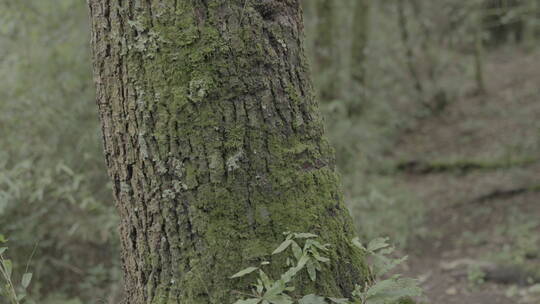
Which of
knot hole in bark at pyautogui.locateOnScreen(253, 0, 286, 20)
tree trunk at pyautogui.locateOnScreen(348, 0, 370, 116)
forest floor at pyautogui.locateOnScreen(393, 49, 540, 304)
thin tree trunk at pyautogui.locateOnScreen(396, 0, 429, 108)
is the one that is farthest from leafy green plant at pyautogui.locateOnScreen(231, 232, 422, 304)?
thin tree trunk at pyautogui.locateOnScreen(396, 0, 429, 108)

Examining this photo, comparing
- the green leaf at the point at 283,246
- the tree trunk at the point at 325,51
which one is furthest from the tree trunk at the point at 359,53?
the green leaf at the point at 283,246

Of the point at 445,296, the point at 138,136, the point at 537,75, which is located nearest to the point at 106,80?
the point at 138,136

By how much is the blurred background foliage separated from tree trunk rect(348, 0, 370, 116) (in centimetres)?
3

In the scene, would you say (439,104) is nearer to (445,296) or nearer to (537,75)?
(537,75)

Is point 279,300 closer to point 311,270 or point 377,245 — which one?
point 311,270

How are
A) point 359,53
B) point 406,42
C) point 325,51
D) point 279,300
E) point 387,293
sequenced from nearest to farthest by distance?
point 279,300
point 387,293
point 325,51
point 359,53
point 406,42

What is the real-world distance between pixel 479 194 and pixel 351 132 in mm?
2307

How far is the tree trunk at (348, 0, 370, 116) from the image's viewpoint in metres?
9.83

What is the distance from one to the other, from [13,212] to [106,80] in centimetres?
363

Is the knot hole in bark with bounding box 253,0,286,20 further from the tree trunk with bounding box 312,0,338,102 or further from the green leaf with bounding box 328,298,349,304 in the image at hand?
the tree trunk with bounding box 312,0,338,102

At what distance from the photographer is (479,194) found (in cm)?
812

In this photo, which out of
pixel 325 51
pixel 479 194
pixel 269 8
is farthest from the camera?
pixel 325 51

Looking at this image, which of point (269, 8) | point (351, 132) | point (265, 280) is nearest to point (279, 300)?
point (265, 280)

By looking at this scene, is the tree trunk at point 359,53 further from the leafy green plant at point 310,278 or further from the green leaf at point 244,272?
the green leaf at point 244,272
